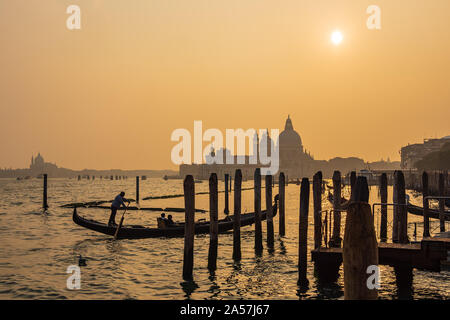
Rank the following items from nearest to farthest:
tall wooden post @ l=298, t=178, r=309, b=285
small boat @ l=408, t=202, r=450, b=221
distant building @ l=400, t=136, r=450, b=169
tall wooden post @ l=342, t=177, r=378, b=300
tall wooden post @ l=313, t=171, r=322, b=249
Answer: tall wooden post @ l=342, t=177, r=378, b=300 < tall wooden post @ l=298, t=178, r=309, b=285 < tall wooden post @ l=313, t=171, r=322, b=249 < small boat @ l=408, t=202, r=450, b=221 < distant building @ l=400, t=136, r=450, b=169

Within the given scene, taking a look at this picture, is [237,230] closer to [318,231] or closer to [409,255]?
[318,231]

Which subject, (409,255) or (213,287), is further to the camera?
(213,287)

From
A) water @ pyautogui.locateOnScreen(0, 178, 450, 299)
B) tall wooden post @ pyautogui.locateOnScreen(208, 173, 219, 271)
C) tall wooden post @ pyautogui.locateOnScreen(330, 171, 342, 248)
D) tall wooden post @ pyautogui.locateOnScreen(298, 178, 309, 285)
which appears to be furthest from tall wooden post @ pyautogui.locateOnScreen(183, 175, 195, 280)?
tall wooden post @ pyautogui.locateOnScreen(330, 171, 342, 248)

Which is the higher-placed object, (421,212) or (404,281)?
(421,212)

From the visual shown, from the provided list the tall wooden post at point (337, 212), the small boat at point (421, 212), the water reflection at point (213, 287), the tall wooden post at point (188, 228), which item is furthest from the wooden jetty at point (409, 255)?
the small boat at point (421, 212)

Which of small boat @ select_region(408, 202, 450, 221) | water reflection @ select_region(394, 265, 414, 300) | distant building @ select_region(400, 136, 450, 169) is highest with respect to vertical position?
distant building @ select_region(400, 136, 450, 169)

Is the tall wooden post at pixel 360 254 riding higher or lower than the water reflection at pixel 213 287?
higher

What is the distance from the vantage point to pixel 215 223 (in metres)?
12.8

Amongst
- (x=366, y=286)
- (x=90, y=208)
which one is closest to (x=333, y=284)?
(x=366, y=286)

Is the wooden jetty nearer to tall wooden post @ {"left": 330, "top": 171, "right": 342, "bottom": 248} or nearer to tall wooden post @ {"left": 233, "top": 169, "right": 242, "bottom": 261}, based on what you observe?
tall wooden post @ {"left": 233, "top": 169, "right": 242, "bottom": 261}

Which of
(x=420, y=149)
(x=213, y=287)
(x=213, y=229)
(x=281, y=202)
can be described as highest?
(x=420, y=149)

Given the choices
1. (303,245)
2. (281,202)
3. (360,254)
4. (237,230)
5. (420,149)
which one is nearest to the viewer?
(360,254)

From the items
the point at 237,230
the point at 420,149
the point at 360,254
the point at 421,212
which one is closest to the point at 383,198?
the point at 237,230

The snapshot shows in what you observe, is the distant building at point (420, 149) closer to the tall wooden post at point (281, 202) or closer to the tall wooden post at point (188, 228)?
the tall wooden post at point (281, 202)
